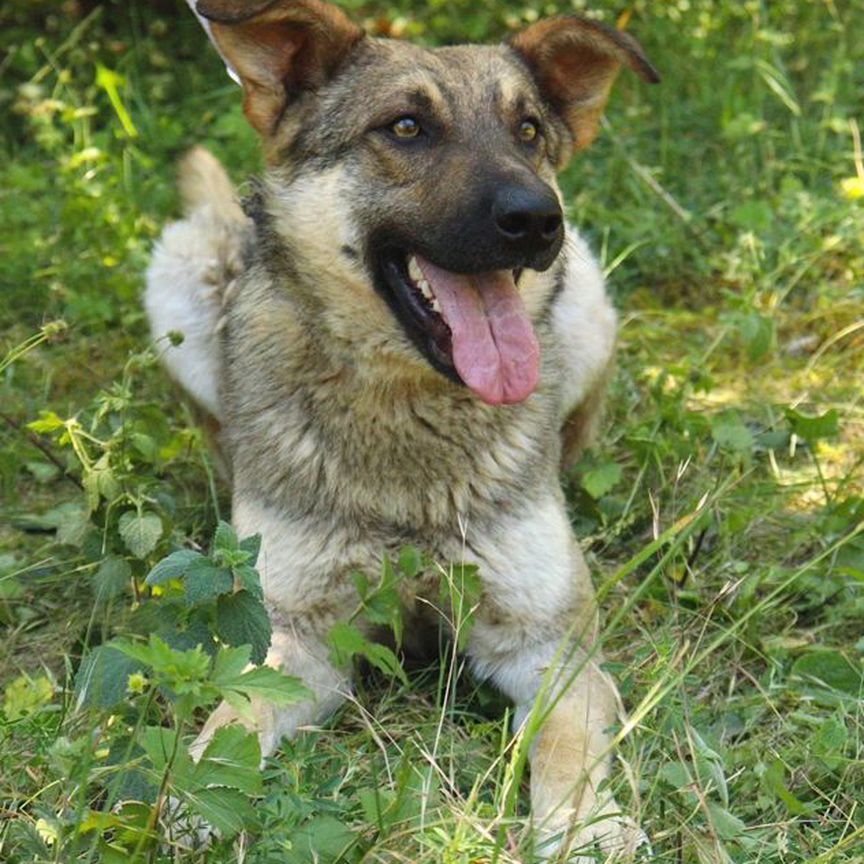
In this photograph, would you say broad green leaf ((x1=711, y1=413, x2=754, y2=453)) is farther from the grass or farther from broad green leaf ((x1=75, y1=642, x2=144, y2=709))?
broad green leaf ((x1=75, y1=642, x2=144, y2=709))

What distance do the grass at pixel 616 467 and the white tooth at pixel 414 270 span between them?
0.79 m

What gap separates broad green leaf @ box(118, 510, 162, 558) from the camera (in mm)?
3531

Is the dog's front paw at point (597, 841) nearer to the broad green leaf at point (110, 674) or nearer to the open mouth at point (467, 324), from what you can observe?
the broad green leaf at point (110, 674)

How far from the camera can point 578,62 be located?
4012 millimetres

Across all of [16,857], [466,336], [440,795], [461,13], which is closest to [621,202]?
[461,13]

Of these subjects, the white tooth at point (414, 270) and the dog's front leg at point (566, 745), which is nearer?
the dog's front leg at point (566, 745)

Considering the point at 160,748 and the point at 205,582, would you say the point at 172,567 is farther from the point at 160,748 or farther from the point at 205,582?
the point at 160,748

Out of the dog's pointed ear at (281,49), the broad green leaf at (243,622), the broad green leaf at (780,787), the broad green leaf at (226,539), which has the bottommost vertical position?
the broad green leaf at (780,787)

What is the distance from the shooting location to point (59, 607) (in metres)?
4.08

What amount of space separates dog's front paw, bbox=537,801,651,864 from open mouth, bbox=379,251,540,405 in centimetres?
104

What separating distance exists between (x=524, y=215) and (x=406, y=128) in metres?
0.46

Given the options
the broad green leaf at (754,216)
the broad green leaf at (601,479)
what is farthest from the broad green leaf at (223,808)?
the broad green leaf at (754,216)

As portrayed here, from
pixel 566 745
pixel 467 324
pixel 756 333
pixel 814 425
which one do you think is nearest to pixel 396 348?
pixel 467 324

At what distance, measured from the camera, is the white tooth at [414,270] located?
11.6 ft
